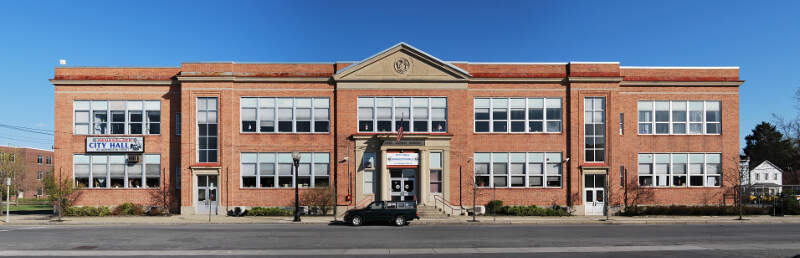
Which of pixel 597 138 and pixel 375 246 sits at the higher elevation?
pixel 597 138

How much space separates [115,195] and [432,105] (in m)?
21.8

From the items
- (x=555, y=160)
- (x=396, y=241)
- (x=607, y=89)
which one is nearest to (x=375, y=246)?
(x=396, y=241)

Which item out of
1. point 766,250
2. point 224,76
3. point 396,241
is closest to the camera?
point 766,250

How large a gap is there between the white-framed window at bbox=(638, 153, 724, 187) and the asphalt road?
11.4 metres

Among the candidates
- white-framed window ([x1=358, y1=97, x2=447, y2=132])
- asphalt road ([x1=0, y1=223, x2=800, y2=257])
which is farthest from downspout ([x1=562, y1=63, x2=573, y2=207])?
asphalt road ([x1=0, y1=223, x2=800, y2=257])

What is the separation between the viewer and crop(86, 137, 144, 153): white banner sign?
36.9 meters

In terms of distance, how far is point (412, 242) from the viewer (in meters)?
20.8

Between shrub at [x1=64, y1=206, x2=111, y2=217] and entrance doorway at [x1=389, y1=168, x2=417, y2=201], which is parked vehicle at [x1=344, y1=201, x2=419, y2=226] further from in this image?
shrub at [x1=64, y1=206, x2=111, y2=217]

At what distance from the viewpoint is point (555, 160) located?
37.2m

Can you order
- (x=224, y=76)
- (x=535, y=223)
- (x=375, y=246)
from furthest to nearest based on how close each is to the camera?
(x=224, y=76)
(x=535, y=223)
(x=375, y=246)

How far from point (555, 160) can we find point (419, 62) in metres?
11.1

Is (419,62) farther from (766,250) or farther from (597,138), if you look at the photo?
(766,250)

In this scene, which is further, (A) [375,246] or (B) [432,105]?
(B) [432,105]

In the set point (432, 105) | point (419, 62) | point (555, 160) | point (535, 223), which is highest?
point (419, 62)
